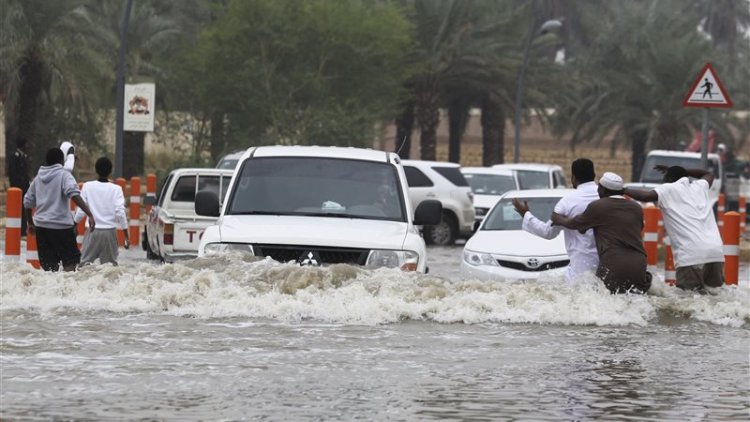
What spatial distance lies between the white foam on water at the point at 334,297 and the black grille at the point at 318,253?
0.44 ft

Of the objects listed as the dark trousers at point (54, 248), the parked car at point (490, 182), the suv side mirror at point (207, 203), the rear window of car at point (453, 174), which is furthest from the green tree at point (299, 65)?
the suv side mirror at point (207, 203)

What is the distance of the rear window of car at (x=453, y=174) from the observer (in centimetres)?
3303

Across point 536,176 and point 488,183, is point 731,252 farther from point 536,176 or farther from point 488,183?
point 536,176

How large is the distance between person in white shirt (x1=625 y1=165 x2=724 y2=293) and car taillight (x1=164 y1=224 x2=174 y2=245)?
27.7 ft

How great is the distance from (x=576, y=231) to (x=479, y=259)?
11.7 ft

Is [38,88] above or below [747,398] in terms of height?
above

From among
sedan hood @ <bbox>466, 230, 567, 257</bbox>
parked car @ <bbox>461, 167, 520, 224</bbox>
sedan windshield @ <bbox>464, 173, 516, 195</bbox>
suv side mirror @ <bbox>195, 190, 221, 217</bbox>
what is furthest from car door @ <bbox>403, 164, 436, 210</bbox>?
suv side mirror @ <bbox>195, 190, 221, 217</bbox>

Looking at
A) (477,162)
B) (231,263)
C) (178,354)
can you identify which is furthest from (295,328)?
(477,162)

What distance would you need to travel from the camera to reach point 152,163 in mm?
61781

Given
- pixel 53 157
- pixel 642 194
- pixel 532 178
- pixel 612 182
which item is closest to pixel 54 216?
pixel 53 157

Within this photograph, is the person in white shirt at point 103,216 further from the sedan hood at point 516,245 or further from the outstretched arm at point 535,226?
the outstretched arm at point 535,226

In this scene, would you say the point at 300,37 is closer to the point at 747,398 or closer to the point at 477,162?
the point at 477,162

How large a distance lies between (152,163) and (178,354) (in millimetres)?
50657

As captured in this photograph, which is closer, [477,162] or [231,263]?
[231,263]
